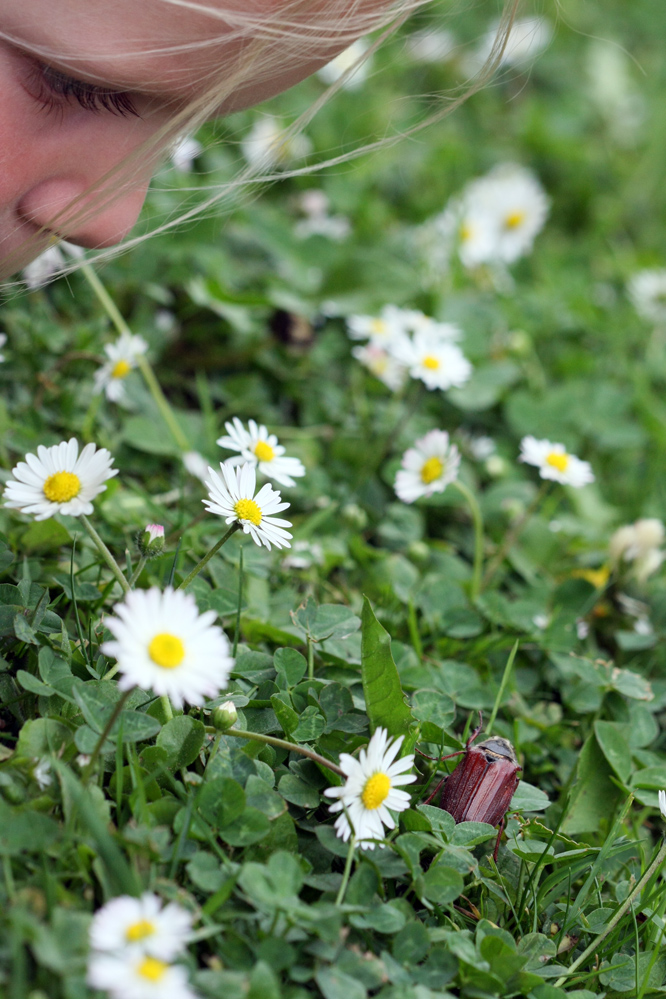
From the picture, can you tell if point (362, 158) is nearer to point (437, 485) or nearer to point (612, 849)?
point (437, 485)

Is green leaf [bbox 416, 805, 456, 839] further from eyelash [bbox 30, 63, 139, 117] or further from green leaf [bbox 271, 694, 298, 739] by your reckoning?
eyelash [bbox 30, 63, 139, 117]

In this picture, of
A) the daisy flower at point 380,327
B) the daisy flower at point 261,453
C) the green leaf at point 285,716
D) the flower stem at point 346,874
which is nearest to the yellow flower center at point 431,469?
the daisy flower at point 261,453

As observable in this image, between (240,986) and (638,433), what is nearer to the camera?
(240,986)

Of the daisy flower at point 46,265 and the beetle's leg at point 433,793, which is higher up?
the daisy flower at point 46,265

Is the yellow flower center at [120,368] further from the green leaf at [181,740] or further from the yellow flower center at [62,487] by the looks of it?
the green leaf at [181,740]

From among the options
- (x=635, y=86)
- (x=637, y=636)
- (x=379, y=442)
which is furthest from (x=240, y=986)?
(x=635, y=86)

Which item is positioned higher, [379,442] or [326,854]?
[379,442]

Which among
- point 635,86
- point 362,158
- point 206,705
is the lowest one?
point 206,705

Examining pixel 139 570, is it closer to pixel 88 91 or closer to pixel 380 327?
pixel 88 91
